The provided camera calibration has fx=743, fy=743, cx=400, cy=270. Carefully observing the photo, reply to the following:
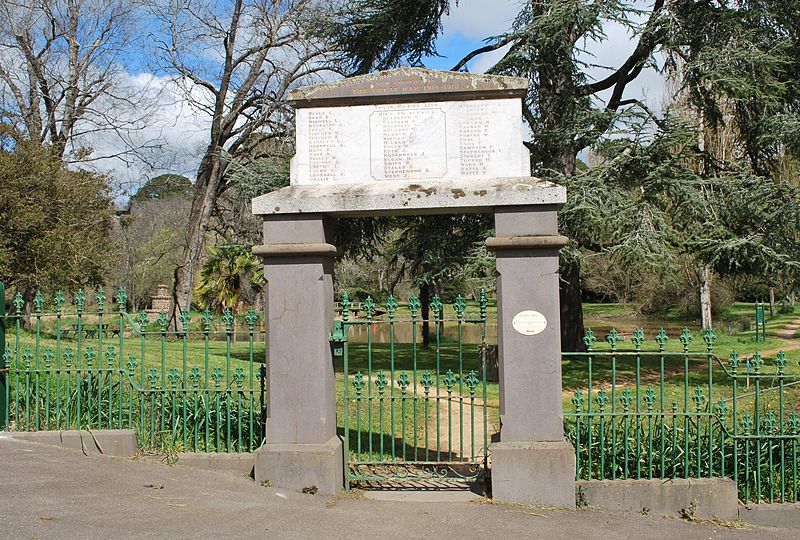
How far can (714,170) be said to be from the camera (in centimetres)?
1775

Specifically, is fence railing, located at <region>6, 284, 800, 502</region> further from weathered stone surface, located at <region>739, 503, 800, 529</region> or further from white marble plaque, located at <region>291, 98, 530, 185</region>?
white marble plaque, located at <region>291, 98, 530, 185</region>

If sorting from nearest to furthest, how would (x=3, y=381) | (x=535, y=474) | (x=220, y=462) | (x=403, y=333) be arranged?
(x=535, y=474), (x=220, y=462), (x=3, y=381), (x=403, y=333)

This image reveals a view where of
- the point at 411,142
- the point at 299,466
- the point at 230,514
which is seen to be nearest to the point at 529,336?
the point at 411,142

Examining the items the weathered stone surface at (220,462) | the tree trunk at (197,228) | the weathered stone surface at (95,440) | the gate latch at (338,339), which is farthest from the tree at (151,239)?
the gate latch at (338,339)

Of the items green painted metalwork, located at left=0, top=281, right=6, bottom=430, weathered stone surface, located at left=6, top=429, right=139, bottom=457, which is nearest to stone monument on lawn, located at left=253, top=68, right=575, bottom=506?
weathered stone surface, located at left=6, top=429, right=139, bottom=457

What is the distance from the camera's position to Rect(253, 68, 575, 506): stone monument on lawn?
19.5ft

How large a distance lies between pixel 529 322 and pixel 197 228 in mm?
21431

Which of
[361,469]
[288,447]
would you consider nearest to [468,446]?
[361,469]

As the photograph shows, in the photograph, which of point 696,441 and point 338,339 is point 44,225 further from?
point 696,441

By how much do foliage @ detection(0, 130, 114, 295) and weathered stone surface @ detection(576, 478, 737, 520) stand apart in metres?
13.9

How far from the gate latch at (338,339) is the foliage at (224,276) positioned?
851 inches

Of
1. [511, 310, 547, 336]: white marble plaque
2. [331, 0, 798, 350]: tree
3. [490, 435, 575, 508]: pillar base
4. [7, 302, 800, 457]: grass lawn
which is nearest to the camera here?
[490, 435, 575, 508]: pillar base

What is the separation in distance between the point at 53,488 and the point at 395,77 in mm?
4190

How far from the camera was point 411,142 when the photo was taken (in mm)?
6129
